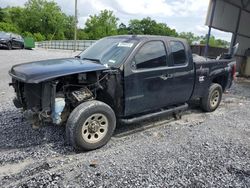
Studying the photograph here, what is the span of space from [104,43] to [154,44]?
1.02m

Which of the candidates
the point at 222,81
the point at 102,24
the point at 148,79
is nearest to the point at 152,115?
the point at 148,79

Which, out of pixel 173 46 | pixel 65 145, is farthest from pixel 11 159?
pixel 173 46

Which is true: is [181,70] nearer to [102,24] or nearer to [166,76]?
[166,76]

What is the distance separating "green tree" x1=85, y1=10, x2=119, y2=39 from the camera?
68375 mm

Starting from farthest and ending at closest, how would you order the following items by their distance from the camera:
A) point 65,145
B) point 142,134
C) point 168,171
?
point 142,134
point 65,145
point 168,171

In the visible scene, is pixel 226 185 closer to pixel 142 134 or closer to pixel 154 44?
pixel 142 134

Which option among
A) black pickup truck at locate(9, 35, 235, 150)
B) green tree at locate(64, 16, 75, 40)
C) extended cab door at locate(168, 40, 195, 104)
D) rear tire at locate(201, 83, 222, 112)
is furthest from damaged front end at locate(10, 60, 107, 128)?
green tree at locate(64, 16, 75, 40)

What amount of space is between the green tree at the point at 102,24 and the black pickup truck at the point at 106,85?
63.7 m

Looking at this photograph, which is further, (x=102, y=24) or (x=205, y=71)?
(x=102, y=24)

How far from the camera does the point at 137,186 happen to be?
3.46 metres

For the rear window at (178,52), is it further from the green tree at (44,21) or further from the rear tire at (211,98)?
the green tree at (44,21)

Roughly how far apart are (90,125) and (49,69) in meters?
1.06

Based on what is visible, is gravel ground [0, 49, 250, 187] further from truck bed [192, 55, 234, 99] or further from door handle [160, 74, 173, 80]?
door handle [160, 74, 173, 80]

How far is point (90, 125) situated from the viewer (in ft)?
14.5
